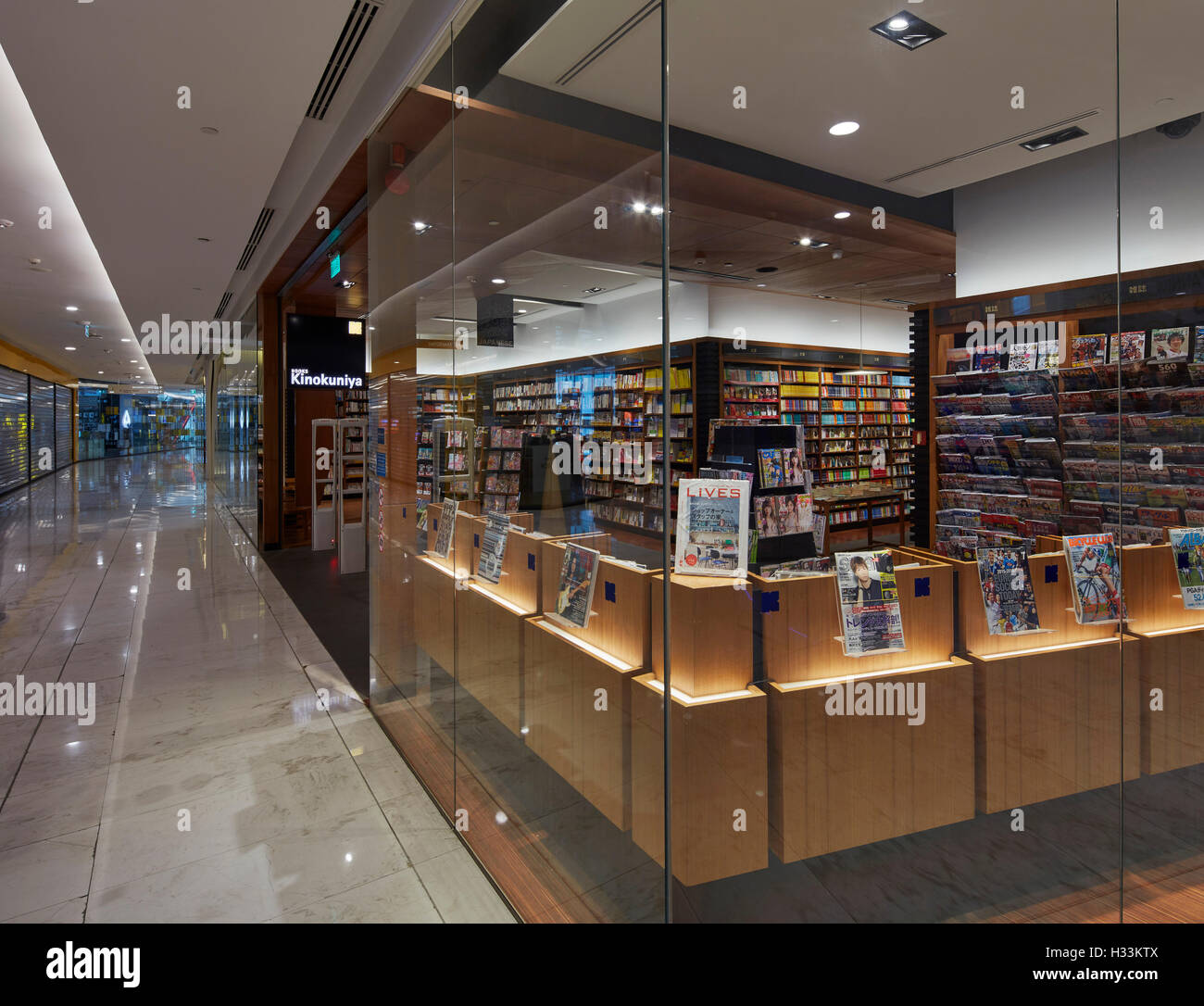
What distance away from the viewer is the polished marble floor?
92.3 inches

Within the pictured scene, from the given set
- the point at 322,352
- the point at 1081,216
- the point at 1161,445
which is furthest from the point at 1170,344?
the point at 322,352

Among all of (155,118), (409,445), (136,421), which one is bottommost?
(409,445)

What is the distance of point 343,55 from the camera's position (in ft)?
11.7

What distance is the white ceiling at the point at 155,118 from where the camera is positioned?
3084 millimetres

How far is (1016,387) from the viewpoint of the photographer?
2.28m

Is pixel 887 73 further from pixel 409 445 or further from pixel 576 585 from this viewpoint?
pixel 409 445

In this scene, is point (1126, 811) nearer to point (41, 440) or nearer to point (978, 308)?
point (978, 308)

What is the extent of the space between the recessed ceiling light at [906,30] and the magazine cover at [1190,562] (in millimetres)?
1906

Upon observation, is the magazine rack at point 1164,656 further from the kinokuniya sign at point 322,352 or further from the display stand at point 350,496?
the kinokuniya sign at point 322,352

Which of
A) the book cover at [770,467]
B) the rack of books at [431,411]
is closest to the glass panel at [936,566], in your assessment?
the book cover at [770,467]

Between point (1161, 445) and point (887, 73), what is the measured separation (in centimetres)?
200

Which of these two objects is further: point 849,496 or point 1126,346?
point 849,496

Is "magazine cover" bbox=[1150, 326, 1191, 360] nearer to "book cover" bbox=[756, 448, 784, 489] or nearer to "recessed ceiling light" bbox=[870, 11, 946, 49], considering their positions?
"recessed ceiling light" bbox=[870, 11, 946, 49]
